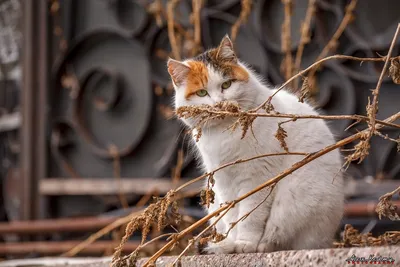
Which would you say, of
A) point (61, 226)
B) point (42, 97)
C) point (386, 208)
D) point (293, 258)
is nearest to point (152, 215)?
point (293, 258)

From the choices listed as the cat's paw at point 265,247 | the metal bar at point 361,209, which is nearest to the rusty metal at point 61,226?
the metal bar at point 361,209

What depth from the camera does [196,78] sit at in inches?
79.7

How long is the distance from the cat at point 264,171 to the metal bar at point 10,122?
2842mm

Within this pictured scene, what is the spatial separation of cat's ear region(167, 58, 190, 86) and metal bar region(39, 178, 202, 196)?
1382 mm

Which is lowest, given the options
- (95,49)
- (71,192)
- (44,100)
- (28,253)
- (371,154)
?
(28,253)

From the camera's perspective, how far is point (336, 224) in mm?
1908

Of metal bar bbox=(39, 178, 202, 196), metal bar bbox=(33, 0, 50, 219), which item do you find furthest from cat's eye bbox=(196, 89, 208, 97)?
metal bar bbox=(33, 0, 50, 219)

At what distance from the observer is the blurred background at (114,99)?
3.21 meters

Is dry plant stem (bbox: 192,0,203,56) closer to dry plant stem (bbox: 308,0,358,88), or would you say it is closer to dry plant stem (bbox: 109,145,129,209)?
dry plant stem (bbox: 308,0,358,88)

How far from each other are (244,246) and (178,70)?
545 millimetres

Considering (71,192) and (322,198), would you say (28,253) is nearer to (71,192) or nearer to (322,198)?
(71,192)

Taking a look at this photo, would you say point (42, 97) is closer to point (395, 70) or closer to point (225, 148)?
point (225, 148)

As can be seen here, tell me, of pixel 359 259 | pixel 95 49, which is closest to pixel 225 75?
pixel 359 259

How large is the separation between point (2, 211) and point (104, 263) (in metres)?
3.07
